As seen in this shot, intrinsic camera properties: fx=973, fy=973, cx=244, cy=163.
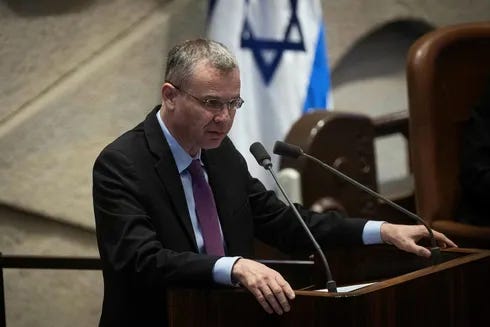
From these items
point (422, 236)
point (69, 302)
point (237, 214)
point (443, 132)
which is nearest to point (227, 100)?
point (237, 214)

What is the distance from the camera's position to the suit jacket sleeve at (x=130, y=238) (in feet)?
6.65

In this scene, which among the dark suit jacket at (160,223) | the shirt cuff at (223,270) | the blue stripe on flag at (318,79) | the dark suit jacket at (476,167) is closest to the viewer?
the shirt cuff at (223,270)

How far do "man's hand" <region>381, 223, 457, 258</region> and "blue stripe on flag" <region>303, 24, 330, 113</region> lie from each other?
154 cm

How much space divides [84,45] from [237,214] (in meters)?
1.56

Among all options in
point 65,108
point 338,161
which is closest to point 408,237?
point 338,161

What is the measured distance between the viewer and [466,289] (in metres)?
2.14

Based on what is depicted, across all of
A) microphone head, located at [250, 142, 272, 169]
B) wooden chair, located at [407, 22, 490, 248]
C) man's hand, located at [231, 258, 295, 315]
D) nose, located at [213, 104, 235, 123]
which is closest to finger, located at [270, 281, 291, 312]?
man's hand, located at [231, 258, 295, 315]

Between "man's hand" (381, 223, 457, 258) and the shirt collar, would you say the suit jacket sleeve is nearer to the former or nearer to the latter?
the shirt collar

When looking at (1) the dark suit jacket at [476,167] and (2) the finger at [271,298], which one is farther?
(1) the dark suit jacket at [476,167]

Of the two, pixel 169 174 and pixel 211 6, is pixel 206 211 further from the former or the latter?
pixel 211 6

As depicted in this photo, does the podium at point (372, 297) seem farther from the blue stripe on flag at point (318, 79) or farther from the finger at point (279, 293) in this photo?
the blue stripe on flag at point (318, 79)

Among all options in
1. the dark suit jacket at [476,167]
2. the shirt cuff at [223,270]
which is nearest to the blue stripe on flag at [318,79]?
the dark suit jacket at [476,167]

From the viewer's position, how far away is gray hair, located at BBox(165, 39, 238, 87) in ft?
7.34

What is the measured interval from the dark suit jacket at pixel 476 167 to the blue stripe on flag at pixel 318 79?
0.73 metres
